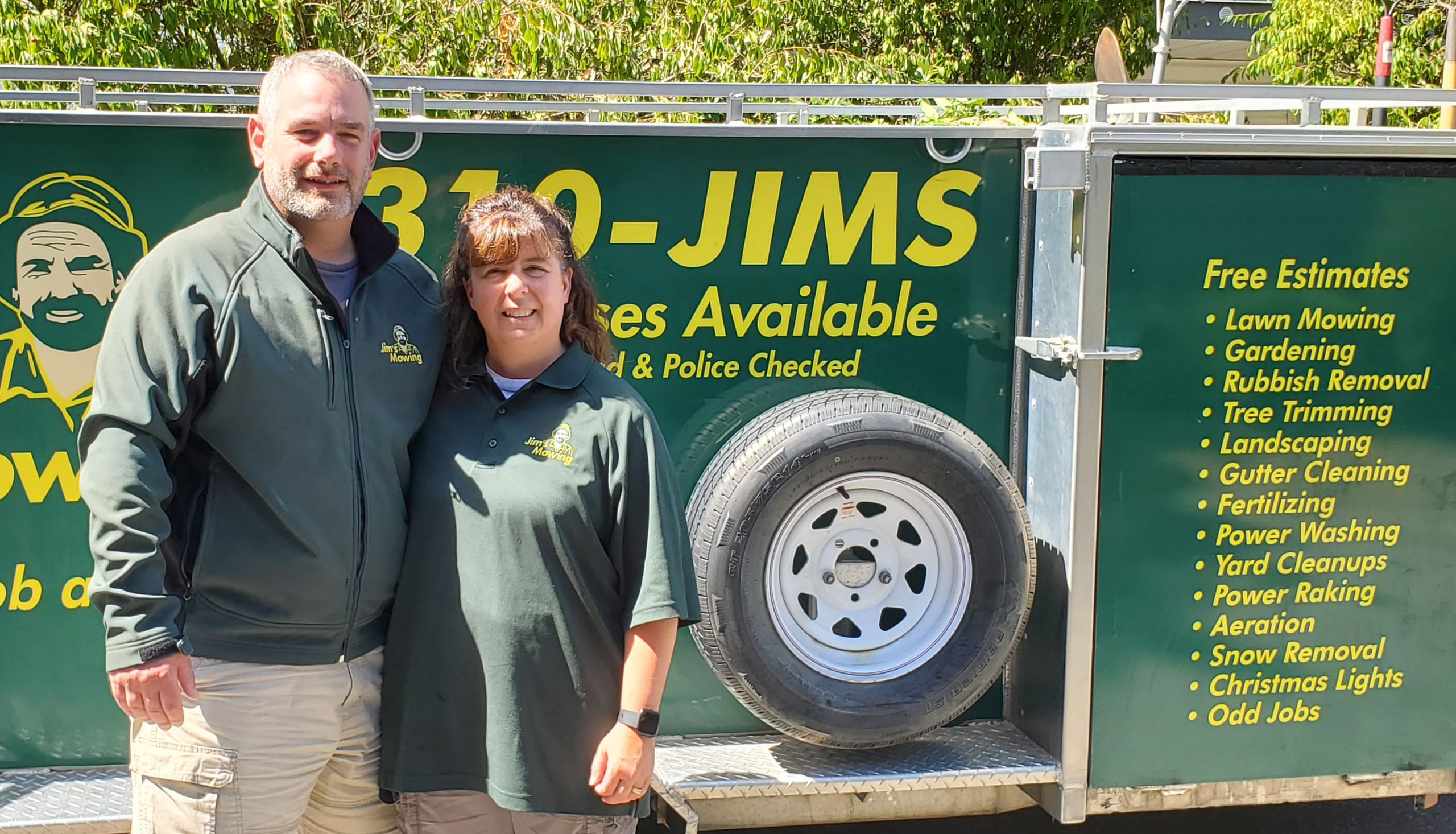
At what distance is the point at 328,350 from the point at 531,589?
0.55m

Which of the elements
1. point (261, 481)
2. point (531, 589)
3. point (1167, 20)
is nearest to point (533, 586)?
point (531, 589)

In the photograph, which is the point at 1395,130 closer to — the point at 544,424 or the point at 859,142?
the point at 859,142

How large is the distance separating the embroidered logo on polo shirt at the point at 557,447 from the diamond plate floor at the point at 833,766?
1133 mm

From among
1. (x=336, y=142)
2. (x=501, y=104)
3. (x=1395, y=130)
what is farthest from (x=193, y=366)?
(x=1395, y=130)

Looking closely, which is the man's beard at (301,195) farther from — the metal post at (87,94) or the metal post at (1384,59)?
the metal post at (1384,59)

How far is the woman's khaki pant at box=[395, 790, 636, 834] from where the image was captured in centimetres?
253

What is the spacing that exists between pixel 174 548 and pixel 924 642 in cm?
182

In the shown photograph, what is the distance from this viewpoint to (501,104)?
134 inches

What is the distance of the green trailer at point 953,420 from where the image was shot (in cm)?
320

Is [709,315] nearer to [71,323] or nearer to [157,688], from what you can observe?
[71,323]

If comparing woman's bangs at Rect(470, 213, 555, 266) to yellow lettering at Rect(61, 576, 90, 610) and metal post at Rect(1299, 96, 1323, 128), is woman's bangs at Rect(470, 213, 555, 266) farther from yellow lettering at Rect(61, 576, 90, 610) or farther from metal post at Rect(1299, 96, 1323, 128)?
metal post at Rect(1299, 96, 1323, 128)

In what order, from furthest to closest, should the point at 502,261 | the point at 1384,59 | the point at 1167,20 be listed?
the point at 1167,20 → the point at 1384,59 → the point at 502,261

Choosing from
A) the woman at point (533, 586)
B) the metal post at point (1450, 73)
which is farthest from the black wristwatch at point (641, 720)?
the metal post at point (1450, 73)

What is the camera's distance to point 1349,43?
10.8 metres
